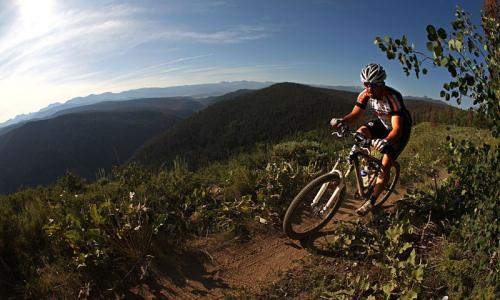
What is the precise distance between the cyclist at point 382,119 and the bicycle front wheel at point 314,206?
65 centimetres

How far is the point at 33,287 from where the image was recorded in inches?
162

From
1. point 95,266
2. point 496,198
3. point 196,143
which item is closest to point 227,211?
point 95,266

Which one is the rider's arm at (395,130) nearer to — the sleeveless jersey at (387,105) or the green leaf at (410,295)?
the sleeveless jersey at (387,105)

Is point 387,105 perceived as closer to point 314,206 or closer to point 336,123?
point 336,123

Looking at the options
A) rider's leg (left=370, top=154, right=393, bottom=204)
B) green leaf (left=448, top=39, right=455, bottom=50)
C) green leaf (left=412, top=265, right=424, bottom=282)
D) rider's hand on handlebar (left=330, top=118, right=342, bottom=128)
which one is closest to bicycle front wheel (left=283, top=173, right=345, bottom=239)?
rider's leg (left=370, top=154, right=393, bottom=204)

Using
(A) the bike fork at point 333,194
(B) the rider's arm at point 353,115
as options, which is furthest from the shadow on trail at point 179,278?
(B) the rider's arm at point 353,115

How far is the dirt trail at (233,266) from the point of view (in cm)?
431

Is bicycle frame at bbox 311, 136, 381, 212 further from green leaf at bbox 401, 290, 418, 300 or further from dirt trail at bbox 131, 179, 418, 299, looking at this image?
green leaf at bbox 401, 290, 418, 300

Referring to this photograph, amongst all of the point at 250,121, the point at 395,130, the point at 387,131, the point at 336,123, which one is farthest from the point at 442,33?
the point at 250,121

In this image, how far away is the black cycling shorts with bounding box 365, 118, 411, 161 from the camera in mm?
5266

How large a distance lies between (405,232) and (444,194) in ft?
4.50

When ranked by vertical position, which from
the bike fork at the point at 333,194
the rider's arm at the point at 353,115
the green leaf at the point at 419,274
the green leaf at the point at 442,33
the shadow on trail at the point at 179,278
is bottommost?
the shadow on trail at the point at 179,278

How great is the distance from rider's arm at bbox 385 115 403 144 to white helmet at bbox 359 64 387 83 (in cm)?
65

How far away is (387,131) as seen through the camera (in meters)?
5.78
